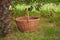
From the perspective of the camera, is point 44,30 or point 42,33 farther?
point 44,30

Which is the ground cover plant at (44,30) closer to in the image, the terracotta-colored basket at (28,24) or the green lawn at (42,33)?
the green lawn at (42,33)

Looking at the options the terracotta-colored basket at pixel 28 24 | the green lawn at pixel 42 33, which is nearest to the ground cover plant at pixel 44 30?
the green lawn at pixel 42 33

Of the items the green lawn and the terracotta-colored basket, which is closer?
the green lawn

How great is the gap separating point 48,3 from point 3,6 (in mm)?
3488

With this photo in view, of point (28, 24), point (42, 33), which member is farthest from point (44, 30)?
point (28, 24)

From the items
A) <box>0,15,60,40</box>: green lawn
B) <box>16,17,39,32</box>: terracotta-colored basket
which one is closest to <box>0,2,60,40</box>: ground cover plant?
<box>0,15,60,40</box>: green lawn

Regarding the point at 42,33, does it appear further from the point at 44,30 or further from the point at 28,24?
the point at 28,24

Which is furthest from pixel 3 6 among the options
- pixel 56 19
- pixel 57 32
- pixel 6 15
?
pixel 56 19

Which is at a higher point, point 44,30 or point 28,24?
point 28,24

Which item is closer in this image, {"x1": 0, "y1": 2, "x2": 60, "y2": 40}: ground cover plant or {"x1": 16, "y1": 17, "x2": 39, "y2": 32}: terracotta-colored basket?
{"x1": 0, "y1": 2, "x2": 60, "y2": 40}: ground cover plant

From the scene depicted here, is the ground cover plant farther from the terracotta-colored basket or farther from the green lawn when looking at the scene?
the terracotta-colored basket

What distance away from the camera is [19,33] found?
4.99 metres

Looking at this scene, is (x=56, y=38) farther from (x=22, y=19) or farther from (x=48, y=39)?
(x=22, y=19)

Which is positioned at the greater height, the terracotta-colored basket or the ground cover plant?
the terracotta-colored basket
